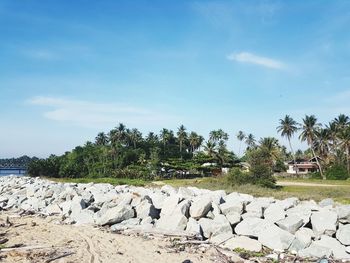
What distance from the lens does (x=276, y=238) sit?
11.2 metres

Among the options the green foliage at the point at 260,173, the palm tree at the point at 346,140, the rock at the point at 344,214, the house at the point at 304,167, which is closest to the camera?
the rock at the point at 344,214

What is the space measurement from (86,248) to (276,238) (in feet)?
17.0

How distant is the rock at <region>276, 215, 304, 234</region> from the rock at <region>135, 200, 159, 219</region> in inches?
177

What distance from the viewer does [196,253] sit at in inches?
415

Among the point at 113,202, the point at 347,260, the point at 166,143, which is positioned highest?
the point at 166,143

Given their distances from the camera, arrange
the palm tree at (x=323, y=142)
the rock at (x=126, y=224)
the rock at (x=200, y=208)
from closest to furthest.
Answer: the rock at (x=200, y=208), the rock at (x=126, y=224), the palm tree at (x=323, y=142)

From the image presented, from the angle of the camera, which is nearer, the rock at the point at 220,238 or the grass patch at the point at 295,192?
the rock at the point at 220,238

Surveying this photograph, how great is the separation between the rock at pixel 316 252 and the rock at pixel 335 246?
0.18m

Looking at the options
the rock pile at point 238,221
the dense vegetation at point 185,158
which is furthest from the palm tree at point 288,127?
the rock pile at point 238,221

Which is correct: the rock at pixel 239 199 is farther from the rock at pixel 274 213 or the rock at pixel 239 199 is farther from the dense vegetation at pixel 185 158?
the dense vegetation at pixel 185 158

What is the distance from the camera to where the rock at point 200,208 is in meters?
13.4

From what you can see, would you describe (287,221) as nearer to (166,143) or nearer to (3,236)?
(3,236)

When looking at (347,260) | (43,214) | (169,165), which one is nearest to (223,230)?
(347,260)

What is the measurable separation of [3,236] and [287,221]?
887 cm
